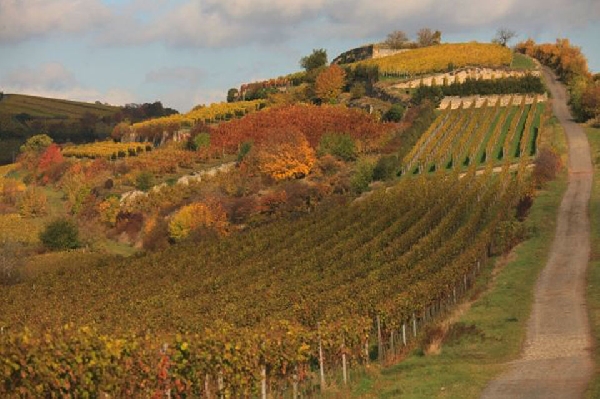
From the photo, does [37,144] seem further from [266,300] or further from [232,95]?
[266,300]

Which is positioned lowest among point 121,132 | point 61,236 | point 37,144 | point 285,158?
point 61,236

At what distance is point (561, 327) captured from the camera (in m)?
35.5

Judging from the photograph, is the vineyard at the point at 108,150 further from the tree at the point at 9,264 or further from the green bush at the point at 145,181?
the tree at the point at 9,264

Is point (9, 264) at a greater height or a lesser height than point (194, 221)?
lesser

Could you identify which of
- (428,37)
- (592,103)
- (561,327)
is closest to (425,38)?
(428,37)

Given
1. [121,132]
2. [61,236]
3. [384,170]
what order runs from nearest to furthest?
[61,236] < [384,170] < [121,132]

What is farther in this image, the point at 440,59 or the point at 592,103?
the point at 440,59

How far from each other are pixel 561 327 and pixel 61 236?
190 ft

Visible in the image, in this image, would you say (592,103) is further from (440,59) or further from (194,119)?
(194,119)

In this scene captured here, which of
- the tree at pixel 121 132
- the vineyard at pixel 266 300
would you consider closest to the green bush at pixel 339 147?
the vineyard at pixel 266 300

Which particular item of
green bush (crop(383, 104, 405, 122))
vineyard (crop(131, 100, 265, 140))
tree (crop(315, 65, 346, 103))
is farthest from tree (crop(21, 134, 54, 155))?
green bush (crop(383, 104, 405, 122))

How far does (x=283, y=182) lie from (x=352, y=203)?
1644cm

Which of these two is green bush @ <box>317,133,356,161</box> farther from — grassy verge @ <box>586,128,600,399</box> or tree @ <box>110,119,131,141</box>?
tree @ <box>110,119,131,141</box>

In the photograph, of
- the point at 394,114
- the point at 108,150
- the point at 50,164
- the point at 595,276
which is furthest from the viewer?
the point at 108,150
